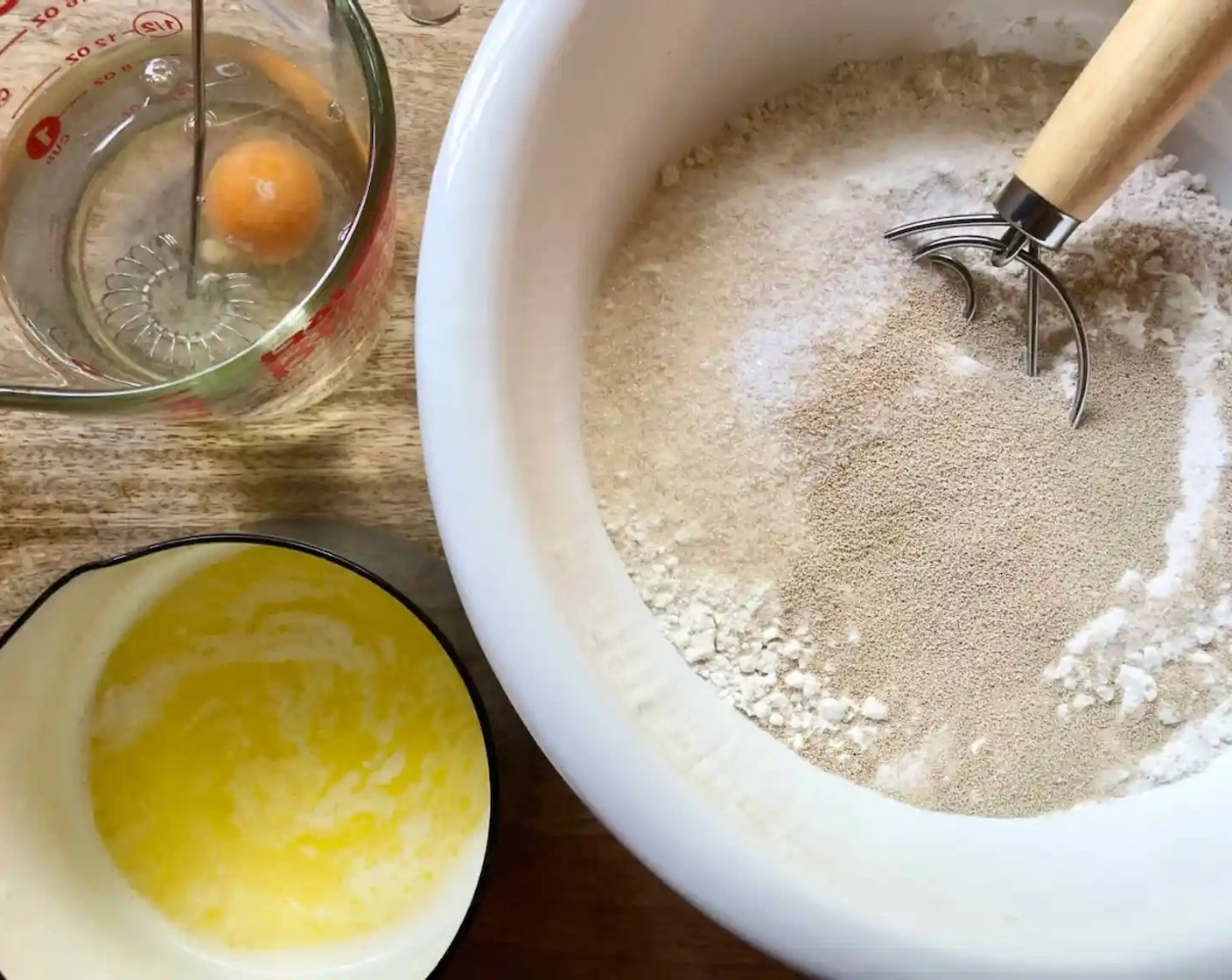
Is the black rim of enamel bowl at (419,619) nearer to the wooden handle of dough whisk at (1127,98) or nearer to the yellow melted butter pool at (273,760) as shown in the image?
the yellow melted butter pool at (273,760)

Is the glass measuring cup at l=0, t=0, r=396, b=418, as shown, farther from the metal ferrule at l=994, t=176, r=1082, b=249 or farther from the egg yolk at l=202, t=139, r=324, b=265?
the metal ferrule at l=994, t=176, r=1082, b=249

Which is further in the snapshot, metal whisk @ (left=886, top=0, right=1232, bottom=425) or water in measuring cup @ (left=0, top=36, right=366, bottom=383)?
water in measuring cup @ (left=0, top=36, right=366, bottom=383)

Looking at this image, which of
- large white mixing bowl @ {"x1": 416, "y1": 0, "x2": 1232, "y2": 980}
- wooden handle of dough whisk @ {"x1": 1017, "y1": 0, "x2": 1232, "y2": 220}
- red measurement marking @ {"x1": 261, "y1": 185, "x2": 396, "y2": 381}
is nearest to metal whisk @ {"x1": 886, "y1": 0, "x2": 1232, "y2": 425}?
wooden handle of dough whisk @ {"x1": 1017, "y1": 0, "x2": 1232, "y2": 220}

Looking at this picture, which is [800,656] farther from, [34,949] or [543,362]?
[34,949]

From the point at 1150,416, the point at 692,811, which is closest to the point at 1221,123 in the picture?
the point at 1150,416

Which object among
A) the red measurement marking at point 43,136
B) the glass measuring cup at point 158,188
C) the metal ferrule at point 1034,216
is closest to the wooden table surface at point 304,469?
the glass measuring cup at point 158,188
